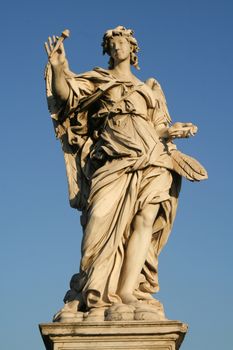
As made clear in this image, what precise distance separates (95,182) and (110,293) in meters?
1.59

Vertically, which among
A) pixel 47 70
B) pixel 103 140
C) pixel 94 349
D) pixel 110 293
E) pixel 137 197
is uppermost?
pixel 47 70

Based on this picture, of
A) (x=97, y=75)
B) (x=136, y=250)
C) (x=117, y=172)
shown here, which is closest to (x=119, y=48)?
(x=97, y=75)

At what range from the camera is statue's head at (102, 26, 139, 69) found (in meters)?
11.3

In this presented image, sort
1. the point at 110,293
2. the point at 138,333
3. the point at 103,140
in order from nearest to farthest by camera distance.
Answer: the point at 138,333, the point at 110,293, the point at 103,140

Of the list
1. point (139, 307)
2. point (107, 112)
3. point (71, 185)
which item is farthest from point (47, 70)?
point (139, 307)

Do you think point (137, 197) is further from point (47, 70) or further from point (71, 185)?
point (47, 70)

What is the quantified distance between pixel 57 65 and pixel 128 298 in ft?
11.6

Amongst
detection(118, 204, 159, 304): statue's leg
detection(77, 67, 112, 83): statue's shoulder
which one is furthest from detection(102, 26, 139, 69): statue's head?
detection(118, 204, 159, 304): statue's leg

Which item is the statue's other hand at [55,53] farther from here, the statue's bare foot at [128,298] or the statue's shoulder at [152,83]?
the statue's bare foot at [128,298]

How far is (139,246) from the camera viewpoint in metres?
9.99

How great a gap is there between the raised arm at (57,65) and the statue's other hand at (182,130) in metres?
1.68

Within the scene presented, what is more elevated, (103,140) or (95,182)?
(103,140)

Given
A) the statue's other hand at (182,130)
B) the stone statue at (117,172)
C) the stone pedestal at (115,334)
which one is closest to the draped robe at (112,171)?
the stone statue at (117,172)

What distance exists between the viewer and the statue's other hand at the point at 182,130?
10531mm
